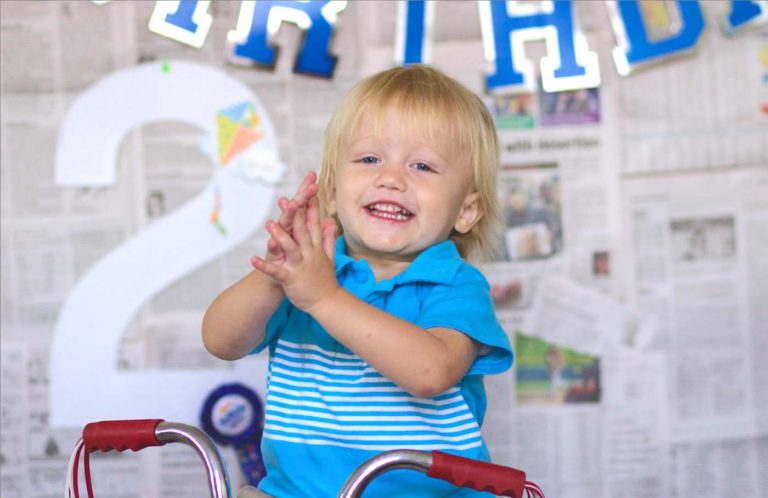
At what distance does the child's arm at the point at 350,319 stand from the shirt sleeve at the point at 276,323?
160 mm

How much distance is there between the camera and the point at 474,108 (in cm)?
100

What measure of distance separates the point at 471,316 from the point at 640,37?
2.39ft

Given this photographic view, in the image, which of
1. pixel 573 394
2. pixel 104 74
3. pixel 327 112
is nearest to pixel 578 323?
pixel 573 394

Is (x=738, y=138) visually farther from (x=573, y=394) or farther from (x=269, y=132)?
(x=269, y=132)

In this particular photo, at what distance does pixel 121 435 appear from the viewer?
0.81m

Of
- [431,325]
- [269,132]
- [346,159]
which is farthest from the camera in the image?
[269,132]

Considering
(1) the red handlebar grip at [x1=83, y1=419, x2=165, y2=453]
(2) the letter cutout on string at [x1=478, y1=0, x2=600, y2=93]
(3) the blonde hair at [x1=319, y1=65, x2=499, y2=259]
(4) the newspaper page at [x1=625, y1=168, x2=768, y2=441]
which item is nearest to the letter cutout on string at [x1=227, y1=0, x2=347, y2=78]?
(2) the letter cutout on string at [x1=478, y1=0, x2=600, y2=93]

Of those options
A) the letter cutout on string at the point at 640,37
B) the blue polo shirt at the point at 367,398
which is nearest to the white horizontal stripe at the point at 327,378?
the blue polo shirt at the point at 367,398

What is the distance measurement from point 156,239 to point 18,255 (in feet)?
0.69

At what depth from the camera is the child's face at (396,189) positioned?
Answer: 0.94m

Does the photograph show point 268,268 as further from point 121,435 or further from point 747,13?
point 747,13

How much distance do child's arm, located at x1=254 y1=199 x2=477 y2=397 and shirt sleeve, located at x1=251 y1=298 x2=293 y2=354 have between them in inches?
6.3

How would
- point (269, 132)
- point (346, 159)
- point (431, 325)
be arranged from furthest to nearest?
1. point (269, 132)
2. point (346, 159)
3. point (431, 325)

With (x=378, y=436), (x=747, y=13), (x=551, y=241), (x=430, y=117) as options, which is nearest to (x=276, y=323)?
(x=378, y=436)
